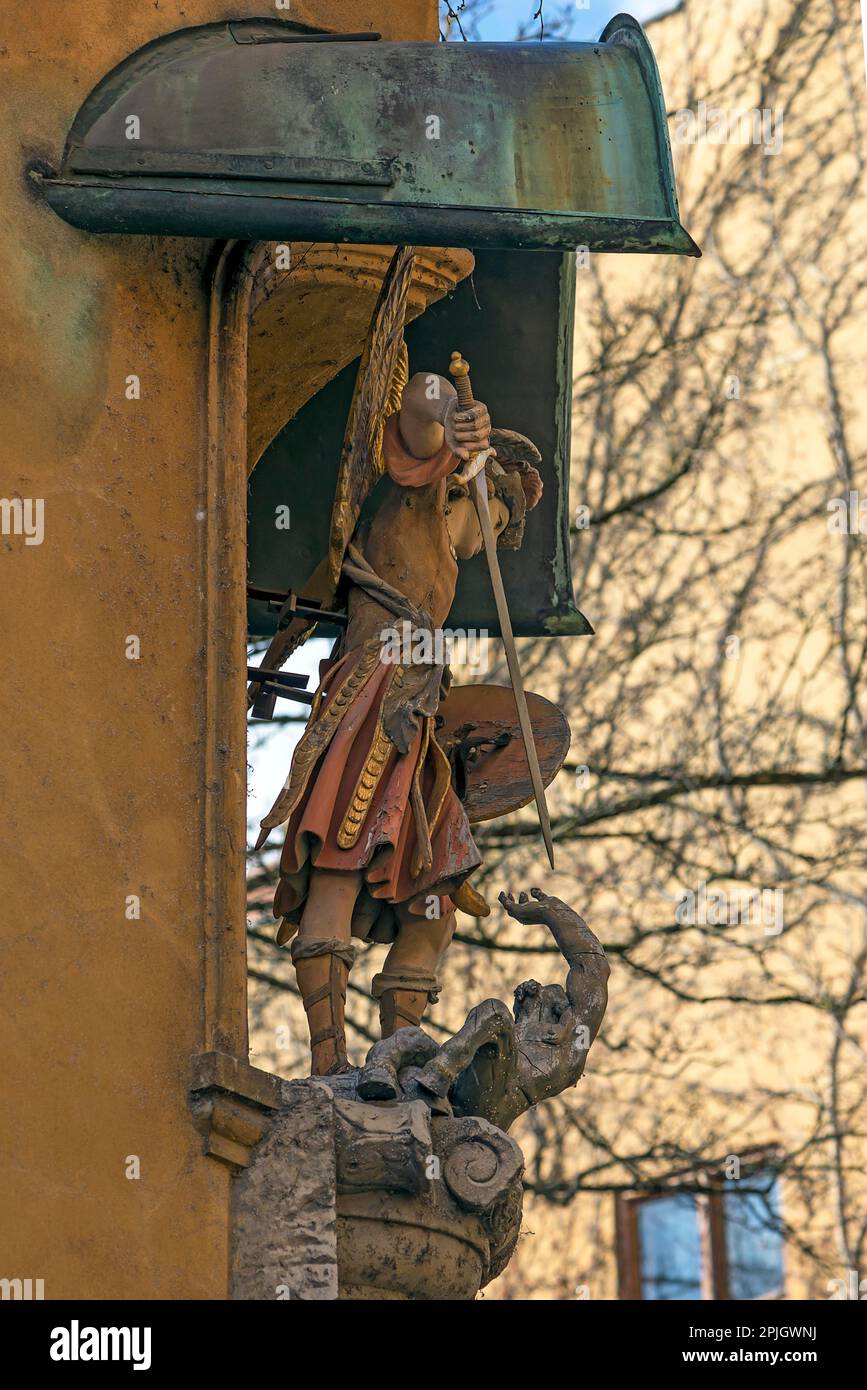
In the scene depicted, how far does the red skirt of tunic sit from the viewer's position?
8766mm

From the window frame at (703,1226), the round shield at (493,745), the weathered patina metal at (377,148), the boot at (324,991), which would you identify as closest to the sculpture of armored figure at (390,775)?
the boot at (324,991)

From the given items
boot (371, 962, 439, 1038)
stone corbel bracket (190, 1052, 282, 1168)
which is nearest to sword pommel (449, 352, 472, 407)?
boot (371, 962, 439, 1038)

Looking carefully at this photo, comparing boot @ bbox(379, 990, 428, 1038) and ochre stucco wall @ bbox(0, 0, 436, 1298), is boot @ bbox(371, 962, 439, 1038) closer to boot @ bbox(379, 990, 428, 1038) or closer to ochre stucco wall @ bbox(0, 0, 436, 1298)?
boot @ bbox(379, 990, 428, 1038)

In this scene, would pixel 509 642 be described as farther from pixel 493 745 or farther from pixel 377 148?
pixel 377 148

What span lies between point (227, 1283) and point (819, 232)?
10.9m

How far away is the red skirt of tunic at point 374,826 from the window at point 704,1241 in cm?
623

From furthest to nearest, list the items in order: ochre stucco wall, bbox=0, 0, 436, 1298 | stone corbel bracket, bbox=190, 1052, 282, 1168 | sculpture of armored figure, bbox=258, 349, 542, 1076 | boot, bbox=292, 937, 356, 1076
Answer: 1. sculpture of armored figure, bbox=258, 349, 542, 1076
2. boot, bbox=292, 937, 356, 1076
3. stone corbel bracket, bbox=190, 1052, 282, 1168
4. ochre stucco wall, bbox=0, 0, 436, 1298

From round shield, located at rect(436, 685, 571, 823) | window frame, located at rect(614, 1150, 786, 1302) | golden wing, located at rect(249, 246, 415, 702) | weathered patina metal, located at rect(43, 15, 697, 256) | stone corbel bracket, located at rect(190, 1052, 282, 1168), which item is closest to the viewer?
stone corbel bracket, located at rect(190, 1052, 282, 1168)

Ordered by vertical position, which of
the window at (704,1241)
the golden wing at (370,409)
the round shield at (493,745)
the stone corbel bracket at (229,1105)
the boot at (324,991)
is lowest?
the stone corbel bracket at (229,1105)

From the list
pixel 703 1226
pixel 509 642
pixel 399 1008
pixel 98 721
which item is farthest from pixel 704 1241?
pixel 98 721

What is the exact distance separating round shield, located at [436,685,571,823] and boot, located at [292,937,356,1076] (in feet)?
3.03

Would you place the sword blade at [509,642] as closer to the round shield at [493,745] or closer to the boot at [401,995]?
the round shield at [493,745]

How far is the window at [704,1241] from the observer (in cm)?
1515

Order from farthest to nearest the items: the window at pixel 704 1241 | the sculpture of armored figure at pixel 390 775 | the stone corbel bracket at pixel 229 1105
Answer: the window at pixel 704 1241
the sculpture of armored figure at pixel 390 775
the stone corbel bracket at pixel 229 1105
